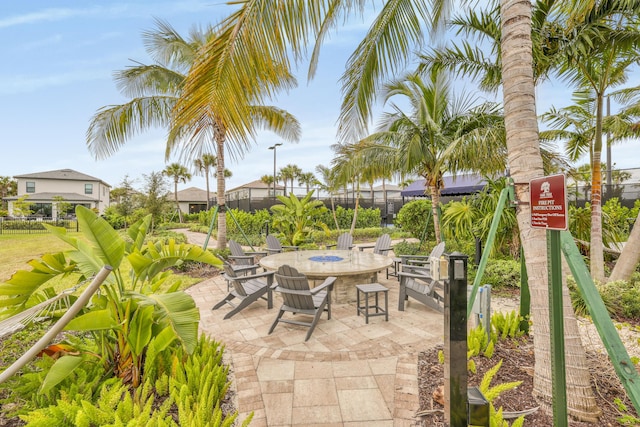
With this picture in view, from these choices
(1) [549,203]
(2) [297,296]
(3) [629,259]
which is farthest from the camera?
(3) [629,259]

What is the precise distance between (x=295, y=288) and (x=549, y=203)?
3290 mm

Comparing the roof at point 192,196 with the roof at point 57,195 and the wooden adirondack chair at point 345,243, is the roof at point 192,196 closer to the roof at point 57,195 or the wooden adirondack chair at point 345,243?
the roof at point 57,195

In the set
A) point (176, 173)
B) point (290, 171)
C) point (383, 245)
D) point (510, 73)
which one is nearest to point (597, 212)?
point (383, 245)

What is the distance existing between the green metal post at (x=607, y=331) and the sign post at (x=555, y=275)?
204 mm

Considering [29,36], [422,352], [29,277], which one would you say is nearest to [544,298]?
[422,352]

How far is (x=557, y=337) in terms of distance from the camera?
6.16 feet

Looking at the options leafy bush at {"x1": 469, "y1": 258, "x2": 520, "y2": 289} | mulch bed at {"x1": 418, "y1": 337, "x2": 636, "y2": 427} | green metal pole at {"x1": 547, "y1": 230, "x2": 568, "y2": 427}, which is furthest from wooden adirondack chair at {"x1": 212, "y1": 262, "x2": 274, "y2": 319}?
leafy bush at {"x1": 469, "y1": 258, "x2": 520, "y2": 289}

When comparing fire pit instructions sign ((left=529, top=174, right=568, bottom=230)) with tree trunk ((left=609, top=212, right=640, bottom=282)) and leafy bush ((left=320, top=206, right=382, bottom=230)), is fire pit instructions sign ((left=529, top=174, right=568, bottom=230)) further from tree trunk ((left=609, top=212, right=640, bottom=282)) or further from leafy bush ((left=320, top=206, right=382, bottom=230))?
leafy bush ((left=320, top=206, right=382, bottom=230))

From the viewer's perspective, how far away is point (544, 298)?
2.38 m

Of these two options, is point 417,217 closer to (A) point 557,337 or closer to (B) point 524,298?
(B) point 524,298

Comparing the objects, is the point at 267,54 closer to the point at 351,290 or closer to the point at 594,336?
the point at 351,290

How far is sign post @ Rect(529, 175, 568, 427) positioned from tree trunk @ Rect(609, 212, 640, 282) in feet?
14.0

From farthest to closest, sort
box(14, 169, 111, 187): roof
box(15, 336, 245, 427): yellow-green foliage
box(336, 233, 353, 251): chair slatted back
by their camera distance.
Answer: box(14, 169, 111, 187): roof
box(336, 233, 353, 251): chair slatted back
box(15, 336, 245, 427): yellow-green foliage

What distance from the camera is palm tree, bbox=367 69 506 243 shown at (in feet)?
22.1
